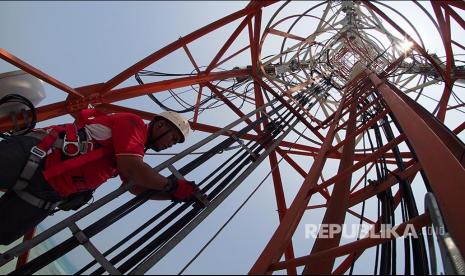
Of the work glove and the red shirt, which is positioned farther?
the work glove

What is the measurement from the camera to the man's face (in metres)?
3.65

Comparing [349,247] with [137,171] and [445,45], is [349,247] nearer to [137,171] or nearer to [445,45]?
[137,171]

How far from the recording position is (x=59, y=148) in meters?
2.95

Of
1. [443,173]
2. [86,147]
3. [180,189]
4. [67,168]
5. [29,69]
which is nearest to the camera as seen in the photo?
[443,173]

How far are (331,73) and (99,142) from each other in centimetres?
797

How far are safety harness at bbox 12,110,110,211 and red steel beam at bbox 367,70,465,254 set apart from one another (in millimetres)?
2438

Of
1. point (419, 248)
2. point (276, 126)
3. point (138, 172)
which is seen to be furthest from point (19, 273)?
point (276, 126)

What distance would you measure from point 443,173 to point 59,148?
276 cm

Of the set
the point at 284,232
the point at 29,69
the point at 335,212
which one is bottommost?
the point at 284,232

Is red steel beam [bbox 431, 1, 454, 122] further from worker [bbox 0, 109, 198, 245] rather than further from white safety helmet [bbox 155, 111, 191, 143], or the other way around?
worker [bbox 0, 109, 198, 245]

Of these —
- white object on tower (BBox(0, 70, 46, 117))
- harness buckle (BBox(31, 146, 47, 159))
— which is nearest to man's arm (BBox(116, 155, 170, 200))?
harness buckle (BBox(31, 146, 47, 159))

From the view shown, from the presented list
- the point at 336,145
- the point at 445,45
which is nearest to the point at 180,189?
the point at 336,145

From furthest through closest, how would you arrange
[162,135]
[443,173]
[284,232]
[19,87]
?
[19,87] < [162,135] < [284,232] < [443,173]

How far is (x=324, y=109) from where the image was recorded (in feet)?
28.6
